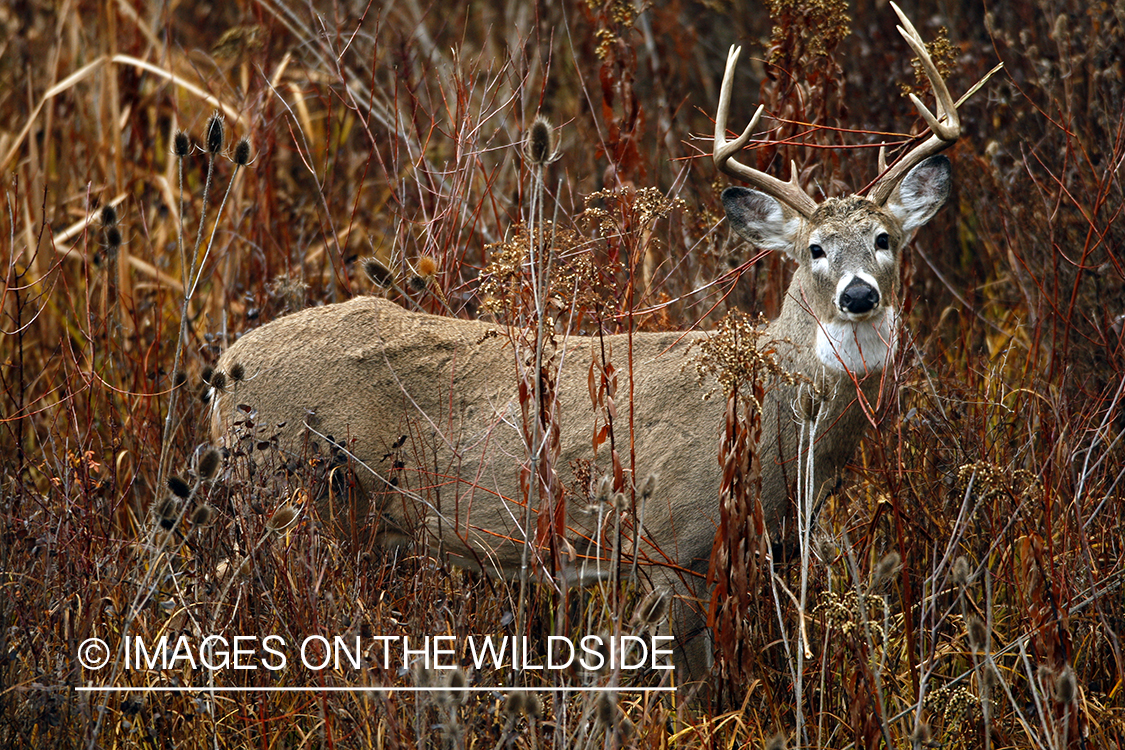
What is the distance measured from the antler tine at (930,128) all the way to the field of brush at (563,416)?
422 millimetres

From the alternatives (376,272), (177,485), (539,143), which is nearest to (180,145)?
(376,272)

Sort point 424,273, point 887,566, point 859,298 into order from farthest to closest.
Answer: point 424,273 < point 859,298 < point 887,566

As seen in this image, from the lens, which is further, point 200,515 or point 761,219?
point 761,219

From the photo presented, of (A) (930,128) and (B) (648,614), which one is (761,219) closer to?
(A) (930,128)

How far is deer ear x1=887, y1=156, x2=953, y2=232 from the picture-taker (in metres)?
4.11

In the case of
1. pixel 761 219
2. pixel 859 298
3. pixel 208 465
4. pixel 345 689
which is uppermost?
pixel 761 219

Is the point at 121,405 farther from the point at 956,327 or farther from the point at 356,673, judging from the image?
the point at 956,327

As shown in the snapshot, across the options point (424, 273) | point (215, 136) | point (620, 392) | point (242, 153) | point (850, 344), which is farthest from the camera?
point (424, 273)

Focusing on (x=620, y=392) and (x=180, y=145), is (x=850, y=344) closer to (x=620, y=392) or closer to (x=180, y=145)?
(x=620, y=392)

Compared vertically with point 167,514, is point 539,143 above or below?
above

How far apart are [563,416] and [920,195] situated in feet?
5.08

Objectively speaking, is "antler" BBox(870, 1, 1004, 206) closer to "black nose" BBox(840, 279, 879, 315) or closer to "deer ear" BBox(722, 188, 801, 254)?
"deer ear" BBox(722, 188, 801, 254)

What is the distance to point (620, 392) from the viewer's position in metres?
4.11

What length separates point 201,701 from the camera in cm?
306
